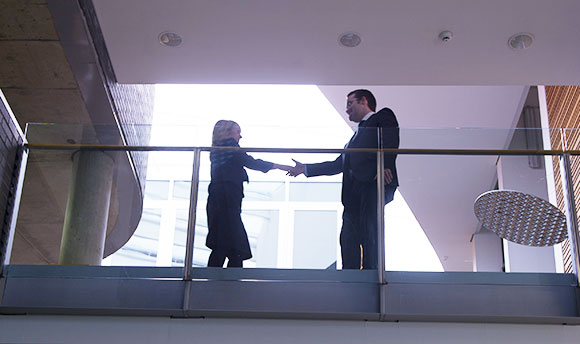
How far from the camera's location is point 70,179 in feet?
18.2

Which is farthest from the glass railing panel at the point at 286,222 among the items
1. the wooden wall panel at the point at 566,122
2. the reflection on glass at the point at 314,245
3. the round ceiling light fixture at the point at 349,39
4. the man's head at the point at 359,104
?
the round ceiling light fixture at the point at 349,39

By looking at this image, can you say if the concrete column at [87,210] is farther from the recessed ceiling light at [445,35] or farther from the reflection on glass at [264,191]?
Result: the recessed ceiling light at [445,35]

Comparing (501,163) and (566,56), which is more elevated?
(566,56)

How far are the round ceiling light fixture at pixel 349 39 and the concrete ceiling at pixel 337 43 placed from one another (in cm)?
7

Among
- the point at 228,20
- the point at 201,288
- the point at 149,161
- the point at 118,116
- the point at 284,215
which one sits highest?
the point at 228,20

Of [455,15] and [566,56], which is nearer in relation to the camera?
[455,15]

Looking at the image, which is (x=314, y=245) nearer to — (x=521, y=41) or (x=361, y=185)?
(x=361, y=185)

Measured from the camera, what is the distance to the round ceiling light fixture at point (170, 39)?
7.80 metres

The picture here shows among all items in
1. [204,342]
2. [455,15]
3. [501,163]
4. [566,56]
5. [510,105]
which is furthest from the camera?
[510,105]

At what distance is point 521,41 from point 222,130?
3.56 metres

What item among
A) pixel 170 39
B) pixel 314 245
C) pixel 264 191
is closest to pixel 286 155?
pixel 264 191

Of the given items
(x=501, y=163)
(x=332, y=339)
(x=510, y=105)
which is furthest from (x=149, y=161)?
(x=510, y=105)

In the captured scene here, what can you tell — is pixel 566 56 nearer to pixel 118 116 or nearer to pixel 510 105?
pixel 510 105

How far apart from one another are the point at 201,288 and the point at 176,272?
0.19 m
